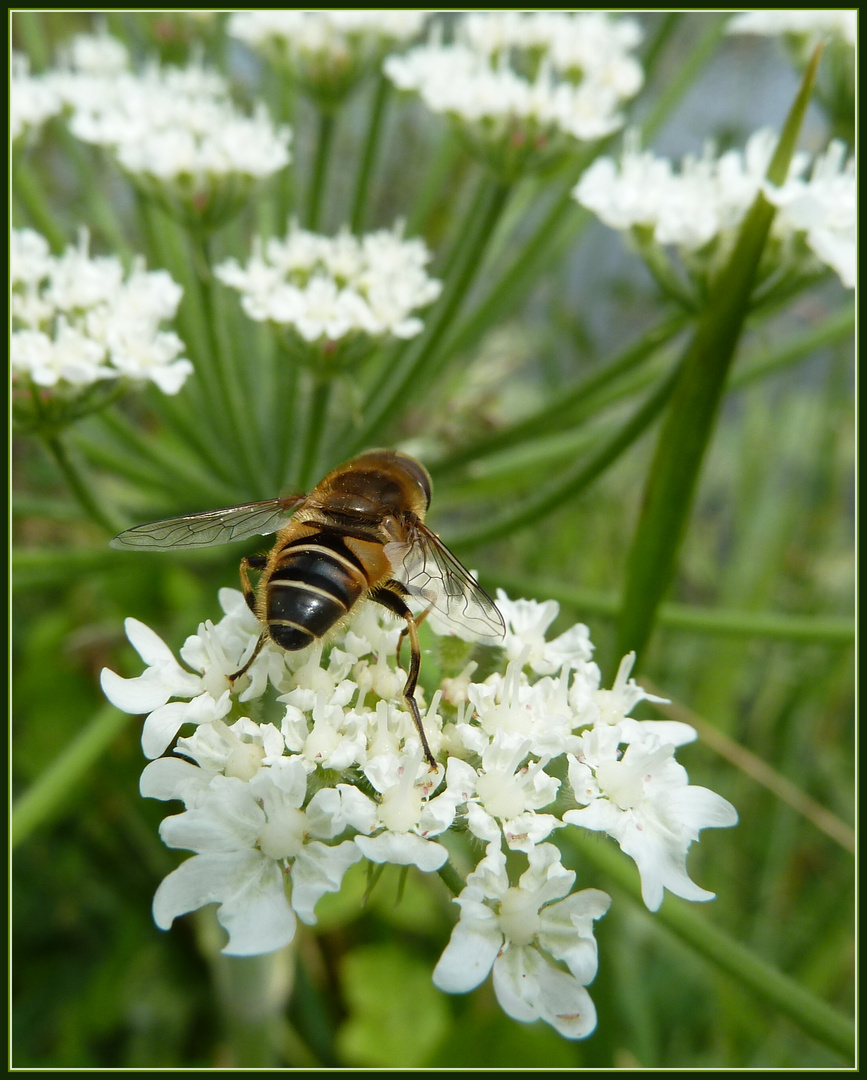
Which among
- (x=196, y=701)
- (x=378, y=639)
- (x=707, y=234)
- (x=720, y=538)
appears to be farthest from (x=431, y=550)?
(x=720, y=538)

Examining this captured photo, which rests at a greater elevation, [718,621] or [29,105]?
[29,105]

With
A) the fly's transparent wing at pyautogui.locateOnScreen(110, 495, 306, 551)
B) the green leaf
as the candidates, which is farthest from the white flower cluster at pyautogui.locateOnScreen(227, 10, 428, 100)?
the green leaf

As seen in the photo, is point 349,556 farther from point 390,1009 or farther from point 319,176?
point 390,1009

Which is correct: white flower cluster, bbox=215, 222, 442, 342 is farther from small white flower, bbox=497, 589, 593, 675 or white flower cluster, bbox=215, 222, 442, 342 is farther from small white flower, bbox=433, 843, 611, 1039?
small white flower, bbox=433, 843, 611, 1039

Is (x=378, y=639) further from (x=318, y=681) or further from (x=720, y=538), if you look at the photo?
(x=720, y=538)

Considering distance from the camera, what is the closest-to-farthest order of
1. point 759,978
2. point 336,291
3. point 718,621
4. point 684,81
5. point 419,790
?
point 419,790
point 759,978
point 336,291
point 718,621
point 684,81

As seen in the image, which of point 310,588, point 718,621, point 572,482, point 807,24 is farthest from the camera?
point 807,24

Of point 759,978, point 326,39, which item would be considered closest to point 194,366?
point 326,39
